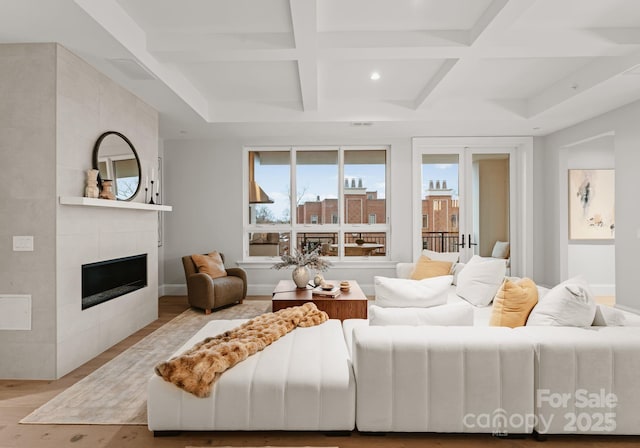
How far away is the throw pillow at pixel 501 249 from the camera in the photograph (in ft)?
20.5

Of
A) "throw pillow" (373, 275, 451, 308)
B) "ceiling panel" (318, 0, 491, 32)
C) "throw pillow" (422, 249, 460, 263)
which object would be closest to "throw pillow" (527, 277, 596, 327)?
"throw pillow" (373, 275, 451, 308)

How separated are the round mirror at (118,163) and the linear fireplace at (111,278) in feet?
2.17

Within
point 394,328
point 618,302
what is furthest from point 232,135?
point 618,302

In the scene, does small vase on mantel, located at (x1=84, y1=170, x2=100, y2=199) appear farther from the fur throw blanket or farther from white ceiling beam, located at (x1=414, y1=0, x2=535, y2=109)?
white ceiling beam, located at (x1=414, y1=0, x2=535, y2=109)

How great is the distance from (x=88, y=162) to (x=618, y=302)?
5.73 meters

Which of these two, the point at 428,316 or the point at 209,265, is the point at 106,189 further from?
the point at 428,316

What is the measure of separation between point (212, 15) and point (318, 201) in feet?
12.3

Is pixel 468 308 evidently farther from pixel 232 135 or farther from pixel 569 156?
pixel 569 156

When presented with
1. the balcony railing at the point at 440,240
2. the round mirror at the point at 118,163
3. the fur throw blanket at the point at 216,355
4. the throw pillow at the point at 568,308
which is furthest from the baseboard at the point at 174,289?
the throw pillow at the point at 568,308

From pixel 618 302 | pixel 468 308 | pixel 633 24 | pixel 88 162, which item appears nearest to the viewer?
pixel 468 308

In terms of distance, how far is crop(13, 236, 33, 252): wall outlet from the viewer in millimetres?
2941

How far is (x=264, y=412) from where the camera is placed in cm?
208

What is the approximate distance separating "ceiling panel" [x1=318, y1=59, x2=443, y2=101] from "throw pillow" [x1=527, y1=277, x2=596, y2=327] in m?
2.42

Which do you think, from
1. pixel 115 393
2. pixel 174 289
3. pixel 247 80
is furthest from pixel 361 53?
pixel 174 289
